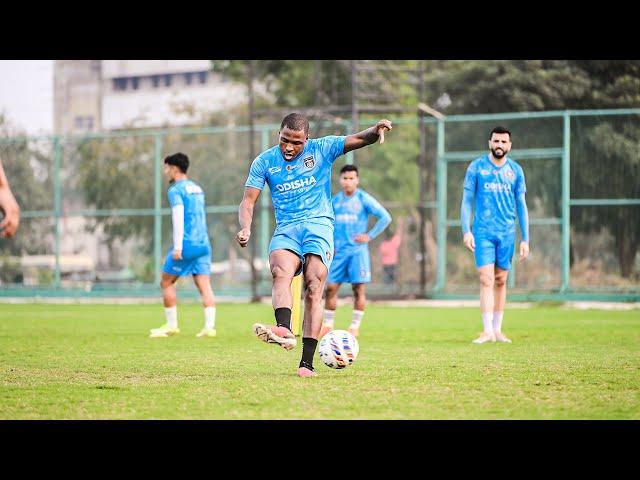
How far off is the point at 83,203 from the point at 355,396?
23427mm

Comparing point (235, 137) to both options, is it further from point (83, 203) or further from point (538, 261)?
point (538, 261)

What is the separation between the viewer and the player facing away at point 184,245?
15141 millimetres

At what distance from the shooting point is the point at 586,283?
24719 mm

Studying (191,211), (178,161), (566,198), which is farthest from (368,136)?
(566,198)

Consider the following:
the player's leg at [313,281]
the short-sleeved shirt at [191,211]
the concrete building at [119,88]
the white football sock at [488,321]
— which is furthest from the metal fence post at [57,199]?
the concrete building at [119,88]

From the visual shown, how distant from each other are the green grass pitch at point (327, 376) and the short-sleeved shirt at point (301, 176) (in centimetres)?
143

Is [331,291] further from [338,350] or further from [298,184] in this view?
[338,350]

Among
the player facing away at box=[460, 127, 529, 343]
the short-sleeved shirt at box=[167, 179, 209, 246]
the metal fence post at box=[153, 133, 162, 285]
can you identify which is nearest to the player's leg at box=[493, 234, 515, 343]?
the player facing away at box=[460, 127, 529, 343]

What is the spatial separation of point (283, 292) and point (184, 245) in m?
6.04

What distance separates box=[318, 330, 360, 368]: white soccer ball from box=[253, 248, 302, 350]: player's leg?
469 mm

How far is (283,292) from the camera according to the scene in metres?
9.53

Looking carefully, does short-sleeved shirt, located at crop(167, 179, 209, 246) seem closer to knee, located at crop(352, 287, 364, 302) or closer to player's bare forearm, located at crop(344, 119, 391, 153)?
knee, located at crop(352, 287, 364, 302)

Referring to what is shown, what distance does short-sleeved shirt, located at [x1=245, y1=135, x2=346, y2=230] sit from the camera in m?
9.79
